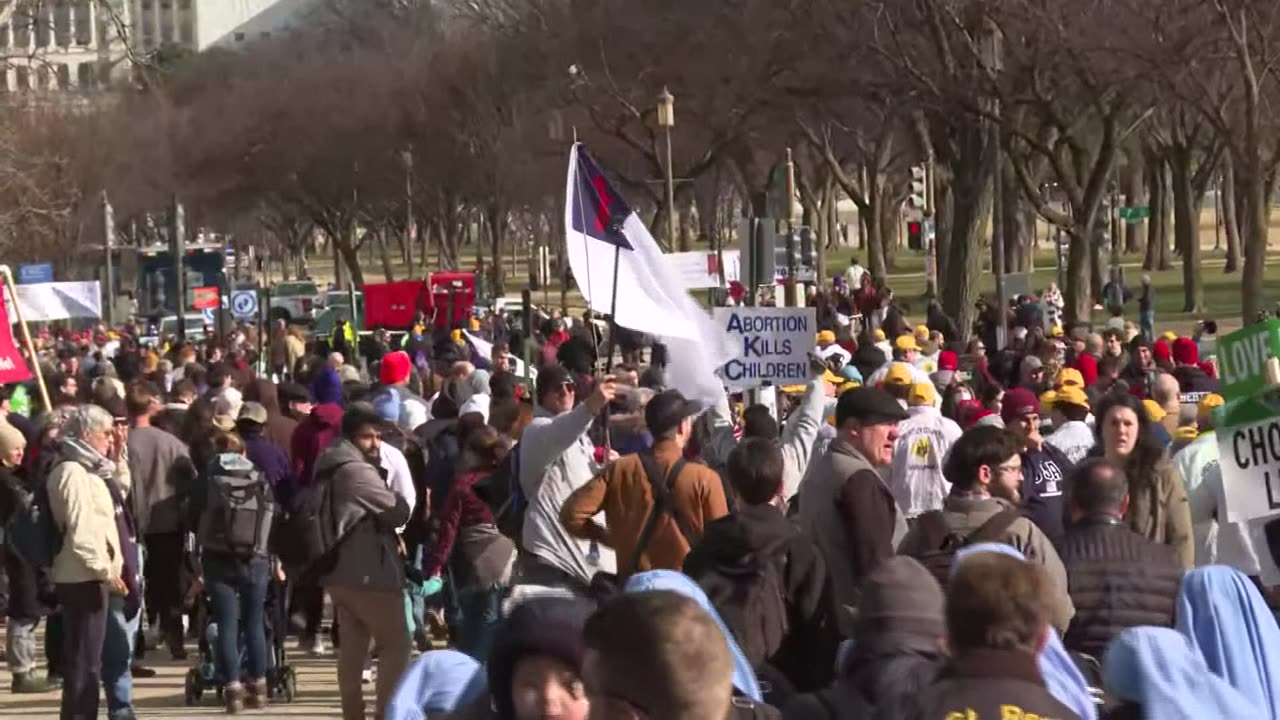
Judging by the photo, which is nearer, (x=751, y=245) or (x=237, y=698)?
(x=237, y=698)

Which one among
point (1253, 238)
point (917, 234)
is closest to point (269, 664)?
point (1253, 238)

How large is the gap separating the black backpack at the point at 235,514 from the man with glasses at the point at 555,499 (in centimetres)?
261

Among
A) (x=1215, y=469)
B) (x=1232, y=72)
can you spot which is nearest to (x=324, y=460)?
(x=1215, y=469)

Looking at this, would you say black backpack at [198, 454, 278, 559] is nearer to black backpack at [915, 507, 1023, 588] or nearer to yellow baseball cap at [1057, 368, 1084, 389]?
yellow baseball cap at [1057, 368, 1084, 389]

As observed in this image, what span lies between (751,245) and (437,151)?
1775 inches

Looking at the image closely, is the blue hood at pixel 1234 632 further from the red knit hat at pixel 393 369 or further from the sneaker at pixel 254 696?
the red knit hat at pixel 393 369

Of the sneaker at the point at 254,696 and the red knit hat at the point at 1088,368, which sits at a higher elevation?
the red knit hat at the point at 1088,368

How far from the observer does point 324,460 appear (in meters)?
11.2

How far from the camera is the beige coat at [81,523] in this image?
1096 centimetres

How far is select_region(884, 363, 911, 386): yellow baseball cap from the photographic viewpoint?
1214 cm

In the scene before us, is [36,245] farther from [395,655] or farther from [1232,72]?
[395,655]

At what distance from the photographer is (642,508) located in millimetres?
9141

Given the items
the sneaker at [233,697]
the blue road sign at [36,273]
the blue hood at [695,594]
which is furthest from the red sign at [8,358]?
the blue road sign at [36,273]

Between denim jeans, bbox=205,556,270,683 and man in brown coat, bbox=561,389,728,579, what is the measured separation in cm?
336
